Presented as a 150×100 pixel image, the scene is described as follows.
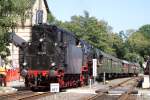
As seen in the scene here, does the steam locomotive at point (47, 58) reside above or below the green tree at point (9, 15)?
below

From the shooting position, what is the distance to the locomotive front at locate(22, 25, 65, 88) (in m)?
27.6

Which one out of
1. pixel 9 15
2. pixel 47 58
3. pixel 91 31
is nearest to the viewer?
pixel 47 58

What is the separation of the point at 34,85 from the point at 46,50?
2.27m

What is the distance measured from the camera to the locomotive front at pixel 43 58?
27.6 metres

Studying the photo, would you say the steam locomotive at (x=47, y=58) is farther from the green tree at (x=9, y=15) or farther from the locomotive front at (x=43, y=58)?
the green tree at (x=9, y=15)

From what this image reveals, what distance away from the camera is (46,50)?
28.2 meters

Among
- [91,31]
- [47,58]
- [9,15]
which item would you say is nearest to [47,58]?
[47,58]

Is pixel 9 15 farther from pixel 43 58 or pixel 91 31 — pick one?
pixel 91 31

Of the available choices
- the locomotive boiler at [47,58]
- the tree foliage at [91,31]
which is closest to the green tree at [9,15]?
the locomotive boiler at [47,58]

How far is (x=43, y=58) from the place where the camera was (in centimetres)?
2806

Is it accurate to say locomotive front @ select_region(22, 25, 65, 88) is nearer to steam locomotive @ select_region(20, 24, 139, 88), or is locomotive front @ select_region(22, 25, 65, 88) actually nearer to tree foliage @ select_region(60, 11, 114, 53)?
steam locomotive @ select_region(20, 24, 139, 88)

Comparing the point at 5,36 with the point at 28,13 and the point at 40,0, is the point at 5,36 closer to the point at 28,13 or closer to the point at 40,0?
the point at 28,13

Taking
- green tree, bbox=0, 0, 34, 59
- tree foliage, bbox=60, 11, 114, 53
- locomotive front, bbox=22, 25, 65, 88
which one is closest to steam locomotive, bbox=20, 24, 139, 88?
locomotive front, bbox=22, 25, 65, 88

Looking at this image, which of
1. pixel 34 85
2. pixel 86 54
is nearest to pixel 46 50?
pixel 34 85
